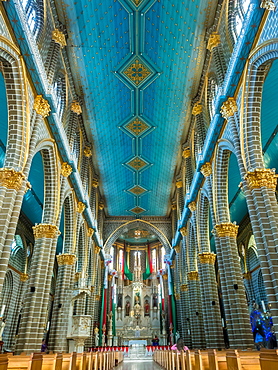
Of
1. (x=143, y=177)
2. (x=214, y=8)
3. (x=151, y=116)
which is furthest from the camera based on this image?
(x=143, y=177)

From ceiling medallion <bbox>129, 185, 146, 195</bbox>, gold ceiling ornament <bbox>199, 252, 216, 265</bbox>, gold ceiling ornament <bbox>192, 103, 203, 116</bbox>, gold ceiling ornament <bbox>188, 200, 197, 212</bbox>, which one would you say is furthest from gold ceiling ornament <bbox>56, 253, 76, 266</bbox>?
ceiling medallion <bbox>129, 185, 146, 195</bbox>

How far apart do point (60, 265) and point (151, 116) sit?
37.7 ft

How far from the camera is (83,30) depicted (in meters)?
15.4

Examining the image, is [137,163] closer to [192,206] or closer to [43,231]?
[192,206]

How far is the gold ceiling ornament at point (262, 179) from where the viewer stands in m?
9.93

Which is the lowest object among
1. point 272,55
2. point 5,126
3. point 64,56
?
point 272,55

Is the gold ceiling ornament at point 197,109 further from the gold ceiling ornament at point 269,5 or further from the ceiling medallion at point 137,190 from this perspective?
the ceiling medallion at point 137,190

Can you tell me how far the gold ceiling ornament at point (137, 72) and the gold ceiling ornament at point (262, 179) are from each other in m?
10.5

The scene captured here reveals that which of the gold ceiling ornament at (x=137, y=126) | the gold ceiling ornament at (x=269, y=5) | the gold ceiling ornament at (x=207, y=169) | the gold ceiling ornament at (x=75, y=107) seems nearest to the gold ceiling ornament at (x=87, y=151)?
the gold ceiling ornament at (x=137, y=126)

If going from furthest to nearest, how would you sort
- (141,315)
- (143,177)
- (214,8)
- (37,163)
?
(141,315), (143,177), (37,163), (214,8)

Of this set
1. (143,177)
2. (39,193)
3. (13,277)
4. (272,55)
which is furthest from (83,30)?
(13,277)

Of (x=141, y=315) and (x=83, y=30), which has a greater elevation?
(x=83, y=30)

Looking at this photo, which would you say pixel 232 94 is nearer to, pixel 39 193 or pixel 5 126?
pixel 5 126

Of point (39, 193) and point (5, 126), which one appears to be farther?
point (39, 193)
